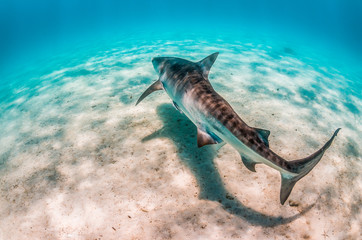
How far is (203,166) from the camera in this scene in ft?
12.6

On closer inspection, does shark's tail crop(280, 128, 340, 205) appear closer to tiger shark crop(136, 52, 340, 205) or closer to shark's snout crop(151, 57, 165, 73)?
tiger shark crop(136, 52, 340, 205)

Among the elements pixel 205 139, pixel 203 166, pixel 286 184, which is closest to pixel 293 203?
pixel 286 184

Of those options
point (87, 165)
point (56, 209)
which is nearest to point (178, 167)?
point (87, 165)

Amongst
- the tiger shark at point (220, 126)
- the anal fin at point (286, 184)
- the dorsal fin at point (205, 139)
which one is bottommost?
the anal fin at point (286, 184)

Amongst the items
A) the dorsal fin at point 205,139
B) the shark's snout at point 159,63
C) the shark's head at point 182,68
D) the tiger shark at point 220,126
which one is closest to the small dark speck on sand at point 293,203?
the tiger shark at point 220,126

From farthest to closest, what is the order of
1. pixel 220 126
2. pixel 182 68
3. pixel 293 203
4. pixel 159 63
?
pixel 159 63
pixel 182 68
pixel 293 203
pixel 220 126

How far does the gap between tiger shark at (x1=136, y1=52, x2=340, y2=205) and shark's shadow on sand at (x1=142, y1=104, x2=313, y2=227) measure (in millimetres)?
739

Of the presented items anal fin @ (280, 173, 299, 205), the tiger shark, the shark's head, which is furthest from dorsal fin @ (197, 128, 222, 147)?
the shark's head

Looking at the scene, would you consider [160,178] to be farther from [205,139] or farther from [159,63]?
[159,63]

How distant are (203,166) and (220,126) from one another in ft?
4.94

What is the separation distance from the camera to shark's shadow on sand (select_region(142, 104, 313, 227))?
9.55 ft

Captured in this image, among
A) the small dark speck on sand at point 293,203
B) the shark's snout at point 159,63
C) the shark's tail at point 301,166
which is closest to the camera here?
the shark's tail at point 301,166

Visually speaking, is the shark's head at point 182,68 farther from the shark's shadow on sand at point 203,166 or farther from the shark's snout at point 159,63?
the shark's shadow on sand at point 203,166

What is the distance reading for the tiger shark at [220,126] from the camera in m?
2.22
